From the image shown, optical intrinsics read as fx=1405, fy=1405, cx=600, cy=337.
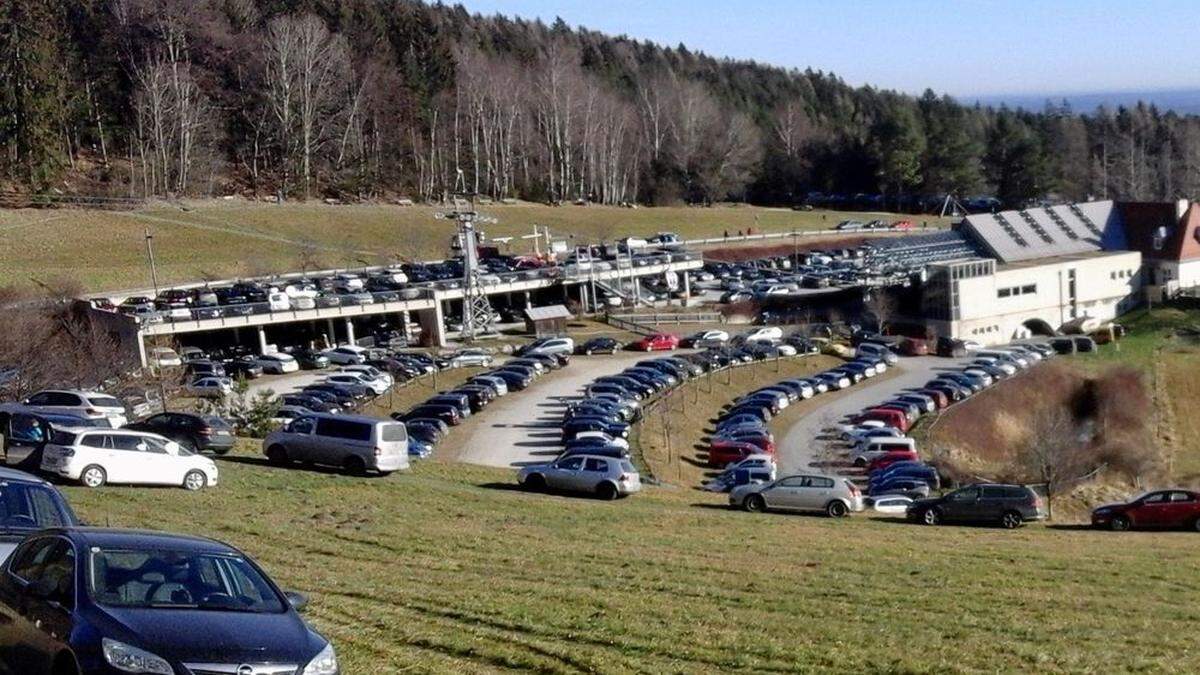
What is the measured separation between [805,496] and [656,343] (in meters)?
42.5

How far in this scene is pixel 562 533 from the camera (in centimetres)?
2422

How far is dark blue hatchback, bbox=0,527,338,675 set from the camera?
8.61 m

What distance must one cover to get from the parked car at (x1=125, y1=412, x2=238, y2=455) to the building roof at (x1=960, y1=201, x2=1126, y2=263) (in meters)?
62.5

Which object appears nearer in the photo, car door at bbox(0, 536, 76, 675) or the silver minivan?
car door at bbox(0, 536, 76, 675)

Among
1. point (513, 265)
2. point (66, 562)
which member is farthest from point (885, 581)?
point (513, 265)

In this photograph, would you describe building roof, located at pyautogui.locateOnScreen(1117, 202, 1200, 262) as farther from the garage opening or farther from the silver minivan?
the silver minivan

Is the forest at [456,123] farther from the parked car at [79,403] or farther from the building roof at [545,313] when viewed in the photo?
the parked car at [79,403]

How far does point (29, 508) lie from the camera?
12266 mm

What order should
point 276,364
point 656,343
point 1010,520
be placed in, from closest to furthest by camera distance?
point 1010,520 < point 276,364 < point 656,343

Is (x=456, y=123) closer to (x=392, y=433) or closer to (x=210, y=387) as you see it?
(x=210, y=387)

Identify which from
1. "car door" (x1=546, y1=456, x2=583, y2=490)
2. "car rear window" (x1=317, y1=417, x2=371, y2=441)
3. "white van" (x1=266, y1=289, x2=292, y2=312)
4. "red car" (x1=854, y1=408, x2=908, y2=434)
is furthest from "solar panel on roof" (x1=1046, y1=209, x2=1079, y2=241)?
"car rear window" (x1=317, y1=417, x2=371, y2=441)

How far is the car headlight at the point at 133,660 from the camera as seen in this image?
846 centimetres

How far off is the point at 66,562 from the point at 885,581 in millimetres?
12747

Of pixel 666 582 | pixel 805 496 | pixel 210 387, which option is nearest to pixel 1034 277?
pixel 210 387
